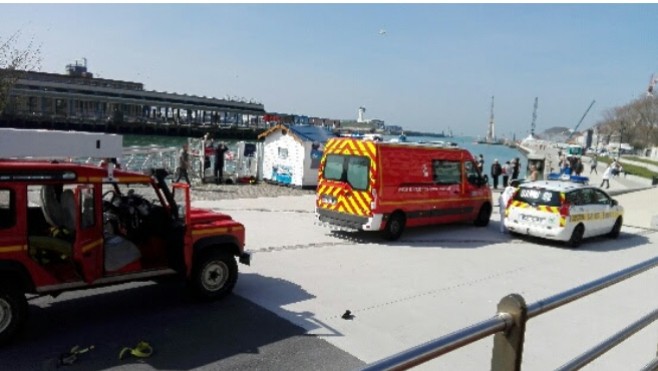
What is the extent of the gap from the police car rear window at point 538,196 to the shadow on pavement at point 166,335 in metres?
8.62

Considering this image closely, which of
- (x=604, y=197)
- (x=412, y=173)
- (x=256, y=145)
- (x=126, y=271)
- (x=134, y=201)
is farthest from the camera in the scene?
(x=256, y=145)

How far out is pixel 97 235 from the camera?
5797mm

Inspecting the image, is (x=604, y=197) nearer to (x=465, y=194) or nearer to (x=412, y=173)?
(x=465, y=194)

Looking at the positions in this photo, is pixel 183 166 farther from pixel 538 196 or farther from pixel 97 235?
pixel 97 235

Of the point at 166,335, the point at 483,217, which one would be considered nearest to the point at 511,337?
the point at 166,335

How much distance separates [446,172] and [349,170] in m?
3.11

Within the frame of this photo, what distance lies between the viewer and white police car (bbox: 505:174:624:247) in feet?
40.0

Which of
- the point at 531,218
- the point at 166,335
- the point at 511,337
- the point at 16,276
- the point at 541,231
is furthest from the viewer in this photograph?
the point at 531,218

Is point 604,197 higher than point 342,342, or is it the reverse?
point 604,197

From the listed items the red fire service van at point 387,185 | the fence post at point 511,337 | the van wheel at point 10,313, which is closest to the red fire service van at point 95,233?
the van wheel at point 10,313

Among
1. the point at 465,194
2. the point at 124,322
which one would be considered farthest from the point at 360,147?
the point at 124,322

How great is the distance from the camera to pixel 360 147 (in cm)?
1171

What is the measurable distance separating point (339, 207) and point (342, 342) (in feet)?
20.6

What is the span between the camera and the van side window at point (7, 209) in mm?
5184
